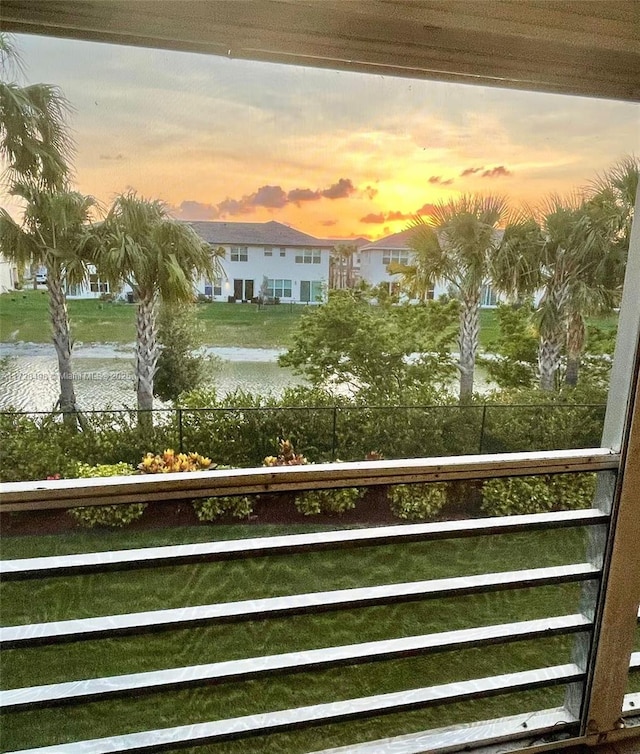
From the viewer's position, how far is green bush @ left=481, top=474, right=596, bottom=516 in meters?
1.57

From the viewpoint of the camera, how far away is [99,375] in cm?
120

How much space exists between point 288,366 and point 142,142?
0.62 meters

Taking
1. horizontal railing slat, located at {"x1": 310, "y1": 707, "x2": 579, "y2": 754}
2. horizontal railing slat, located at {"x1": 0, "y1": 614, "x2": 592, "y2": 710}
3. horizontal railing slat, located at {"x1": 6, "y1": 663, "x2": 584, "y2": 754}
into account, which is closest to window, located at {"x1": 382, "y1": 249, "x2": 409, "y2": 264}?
horizontal railing slat, located at {"x1": 0, "y1": 614, "x2": 592, "y2": 710}

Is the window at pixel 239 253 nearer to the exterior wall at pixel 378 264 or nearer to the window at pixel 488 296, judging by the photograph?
the exterior wall at pixel 378 264

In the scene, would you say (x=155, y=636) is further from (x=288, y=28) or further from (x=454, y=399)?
(x=288, y=28)

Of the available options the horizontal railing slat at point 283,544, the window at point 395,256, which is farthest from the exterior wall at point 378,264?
the horizontal railing slat at point 283,544

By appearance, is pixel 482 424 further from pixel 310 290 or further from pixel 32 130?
pixel 32 130

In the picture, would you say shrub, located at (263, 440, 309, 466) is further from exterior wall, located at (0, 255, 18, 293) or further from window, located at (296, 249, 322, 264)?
exterior wall, located at (0, 255, 18, 293)

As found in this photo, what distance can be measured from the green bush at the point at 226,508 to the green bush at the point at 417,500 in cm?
41

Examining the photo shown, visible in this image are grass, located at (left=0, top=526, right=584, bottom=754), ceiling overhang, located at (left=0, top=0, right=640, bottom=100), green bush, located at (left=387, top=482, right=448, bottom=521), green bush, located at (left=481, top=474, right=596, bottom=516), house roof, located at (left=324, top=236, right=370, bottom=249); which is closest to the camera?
ceiling overhang, located at (left=0, top=0, right=640, bottom=100)

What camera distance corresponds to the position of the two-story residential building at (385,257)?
4.11 feet

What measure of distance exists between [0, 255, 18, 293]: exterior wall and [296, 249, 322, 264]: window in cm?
64

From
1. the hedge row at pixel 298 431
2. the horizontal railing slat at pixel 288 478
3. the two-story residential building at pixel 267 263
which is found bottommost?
the horizontal railing slat at pixel 288 478

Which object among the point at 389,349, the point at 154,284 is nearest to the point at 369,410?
the point at 389,349
